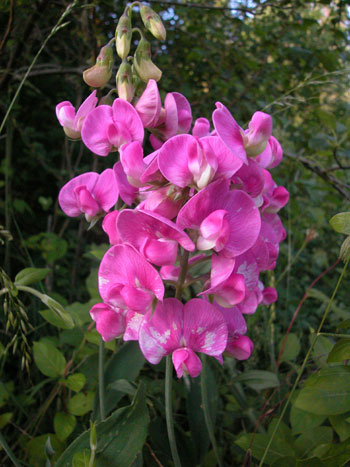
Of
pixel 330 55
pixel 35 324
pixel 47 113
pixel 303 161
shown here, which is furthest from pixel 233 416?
A: pixel 47 113

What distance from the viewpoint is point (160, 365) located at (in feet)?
3.35

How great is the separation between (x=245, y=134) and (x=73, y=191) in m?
0.32

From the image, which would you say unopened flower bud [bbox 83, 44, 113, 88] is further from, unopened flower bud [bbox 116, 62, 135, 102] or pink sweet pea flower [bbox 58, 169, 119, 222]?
pink sweet pea flower [bbox 58, 169, 119, 222]

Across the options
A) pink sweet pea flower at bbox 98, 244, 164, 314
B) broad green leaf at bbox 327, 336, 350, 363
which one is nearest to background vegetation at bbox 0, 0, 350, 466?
broad green leaf at bbox 327, 336, 350, 363

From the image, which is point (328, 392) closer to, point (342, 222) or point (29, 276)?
point (342, 222)

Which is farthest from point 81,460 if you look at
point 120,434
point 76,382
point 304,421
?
point 304,421

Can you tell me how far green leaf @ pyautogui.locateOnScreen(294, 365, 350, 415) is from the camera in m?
0.60

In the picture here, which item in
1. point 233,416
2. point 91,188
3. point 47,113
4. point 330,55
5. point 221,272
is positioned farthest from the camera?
point 47,113

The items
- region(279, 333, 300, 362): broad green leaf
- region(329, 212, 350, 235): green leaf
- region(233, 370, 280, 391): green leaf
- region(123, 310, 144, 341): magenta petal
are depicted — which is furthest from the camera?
region(279, 333, 300, 362): broad green leaf

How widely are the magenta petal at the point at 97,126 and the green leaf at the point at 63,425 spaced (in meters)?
0.55

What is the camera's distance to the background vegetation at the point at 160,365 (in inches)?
28.0

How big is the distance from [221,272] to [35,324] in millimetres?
732

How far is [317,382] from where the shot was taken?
62 cm

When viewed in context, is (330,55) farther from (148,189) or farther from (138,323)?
(138,323)
